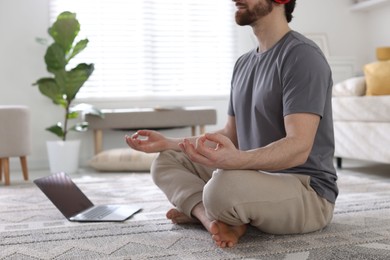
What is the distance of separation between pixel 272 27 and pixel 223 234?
0.67 meters

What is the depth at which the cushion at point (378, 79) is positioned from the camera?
3.19 meters

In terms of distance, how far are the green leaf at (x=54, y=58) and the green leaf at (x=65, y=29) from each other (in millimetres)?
41

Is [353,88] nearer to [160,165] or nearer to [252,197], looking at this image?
[160,165]

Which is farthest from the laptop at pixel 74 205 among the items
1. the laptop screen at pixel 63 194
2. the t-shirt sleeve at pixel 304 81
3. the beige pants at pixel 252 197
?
the t-shirt sleeve at pixel 304 81

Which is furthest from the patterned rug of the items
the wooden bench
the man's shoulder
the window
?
the window

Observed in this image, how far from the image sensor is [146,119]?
13.9 feet

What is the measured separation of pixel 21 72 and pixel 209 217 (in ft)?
10.7

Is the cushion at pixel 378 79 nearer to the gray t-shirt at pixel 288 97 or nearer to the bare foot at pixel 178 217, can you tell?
the gray t-shirt at pixel 288 97

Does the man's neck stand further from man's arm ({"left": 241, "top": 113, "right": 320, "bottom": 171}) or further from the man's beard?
man's arm ({"left": 241, "top": 113, "right": 320, "bottom": 171})

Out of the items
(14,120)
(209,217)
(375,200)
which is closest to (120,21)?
(14,120)

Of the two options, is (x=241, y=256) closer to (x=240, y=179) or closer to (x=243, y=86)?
(x=240, y=179)

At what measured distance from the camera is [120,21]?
4648 millimetres

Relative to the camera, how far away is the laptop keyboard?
1.99m

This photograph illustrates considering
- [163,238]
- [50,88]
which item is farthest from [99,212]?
[50,88]
